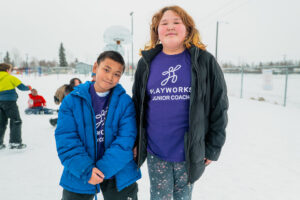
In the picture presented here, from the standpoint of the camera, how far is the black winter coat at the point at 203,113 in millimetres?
1296

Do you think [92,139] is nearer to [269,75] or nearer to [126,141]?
[126,141]

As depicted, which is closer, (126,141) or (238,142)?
(126,141)

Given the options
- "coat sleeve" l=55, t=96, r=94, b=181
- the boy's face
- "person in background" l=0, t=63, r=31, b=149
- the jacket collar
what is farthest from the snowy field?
the jacket collar

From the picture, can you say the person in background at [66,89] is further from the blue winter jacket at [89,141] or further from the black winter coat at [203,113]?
the black winter coat at [203,113]

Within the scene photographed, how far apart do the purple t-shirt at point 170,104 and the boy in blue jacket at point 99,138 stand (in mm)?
197

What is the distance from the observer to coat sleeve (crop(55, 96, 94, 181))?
1.25 meters

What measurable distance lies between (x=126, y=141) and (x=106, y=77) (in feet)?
1.70

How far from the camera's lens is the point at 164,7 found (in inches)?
59.4

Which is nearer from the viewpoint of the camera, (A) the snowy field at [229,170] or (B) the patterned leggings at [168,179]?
(B) the patterned leggings at [168,179]

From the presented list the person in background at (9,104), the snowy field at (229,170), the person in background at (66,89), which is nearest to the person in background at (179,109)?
the snowy field at (229,170)

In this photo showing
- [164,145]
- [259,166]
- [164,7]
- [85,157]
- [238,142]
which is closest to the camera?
[85,157]

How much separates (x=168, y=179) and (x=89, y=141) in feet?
2.18

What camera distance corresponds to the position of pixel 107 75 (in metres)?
1.45

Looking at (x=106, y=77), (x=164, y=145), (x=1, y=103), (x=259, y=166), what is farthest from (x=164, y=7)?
(x=1, y=103)
